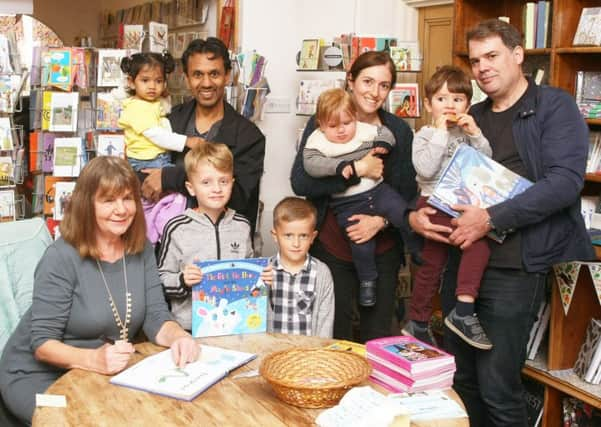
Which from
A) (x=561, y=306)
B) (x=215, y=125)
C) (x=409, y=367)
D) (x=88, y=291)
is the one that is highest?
(x=215, y=125)

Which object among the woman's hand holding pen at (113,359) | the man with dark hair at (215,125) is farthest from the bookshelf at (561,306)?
the woman's hand holding pen at (113,359)

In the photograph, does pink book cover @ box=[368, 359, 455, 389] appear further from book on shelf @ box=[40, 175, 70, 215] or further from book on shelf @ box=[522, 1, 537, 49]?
book on shelf @ box=[40, 175, 70, 215]

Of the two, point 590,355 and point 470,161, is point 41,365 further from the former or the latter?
point 590,355

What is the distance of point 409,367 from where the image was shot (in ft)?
6.84

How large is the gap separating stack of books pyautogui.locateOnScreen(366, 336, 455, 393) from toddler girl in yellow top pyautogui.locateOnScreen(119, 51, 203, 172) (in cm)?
156

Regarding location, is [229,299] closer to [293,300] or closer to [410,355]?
[293,300]

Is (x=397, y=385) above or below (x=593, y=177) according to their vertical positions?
below

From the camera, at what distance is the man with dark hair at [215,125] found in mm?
3270

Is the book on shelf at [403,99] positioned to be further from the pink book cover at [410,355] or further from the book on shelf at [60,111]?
the pink book cover at [410,355]

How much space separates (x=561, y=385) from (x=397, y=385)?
5.35 ft

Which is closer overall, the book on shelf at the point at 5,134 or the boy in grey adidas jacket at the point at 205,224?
the boy in grey adidas jacket at the point at 205,224

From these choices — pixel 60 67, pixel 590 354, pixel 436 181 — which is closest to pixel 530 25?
pixel 436 181

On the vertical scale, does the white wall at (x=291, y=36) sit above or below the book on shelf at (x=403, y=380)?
above

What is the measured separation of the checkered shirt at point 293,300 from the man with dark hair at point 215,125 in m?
0.55
